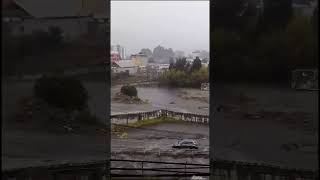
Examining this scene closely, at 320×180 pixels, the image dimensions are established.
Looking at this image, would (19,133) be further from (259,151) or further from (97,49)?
(259,151)

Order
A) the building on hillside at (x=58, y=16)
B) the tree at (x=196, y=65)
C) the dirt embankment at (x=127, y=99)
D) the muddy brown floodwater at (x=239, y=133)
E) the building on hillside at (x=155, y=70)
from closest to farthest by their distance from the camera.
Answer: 1. the building on hillside at (x=58, y=16)
2. the muddy brown floodwater at (x=239, y=133)
3. the tree at (x=196, y=65)
4. the dirt embankment at (x=127, y=99)
5. the building on hillside at (x=155, y=70)

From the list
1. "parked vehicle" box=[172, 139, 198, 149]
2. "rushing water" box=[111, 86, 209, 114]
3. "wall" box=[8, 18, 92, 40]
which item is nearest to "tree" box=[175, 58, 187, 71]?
"rushing water" box=[111, 86, 209, 114]

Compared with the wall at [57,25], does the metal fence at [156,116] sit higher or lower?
lower

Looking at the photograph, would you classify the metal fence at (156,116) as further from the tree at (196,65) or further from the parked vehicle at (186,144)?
the tree at (196,65)

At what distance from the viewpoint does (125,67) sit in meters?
4.99

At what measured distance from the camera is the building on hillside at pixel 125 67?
488 centimetres

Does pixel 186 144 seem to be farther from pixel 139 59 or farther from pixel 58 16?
pixel 58 16

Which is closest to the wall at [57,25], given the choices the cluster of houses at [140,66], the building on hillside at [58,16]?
the building on hillside at [58,16]

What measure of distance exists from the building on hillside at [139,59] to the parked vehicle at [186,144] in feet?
3.43

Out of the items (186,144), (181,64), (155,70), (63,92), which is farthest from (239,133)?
(155,70)

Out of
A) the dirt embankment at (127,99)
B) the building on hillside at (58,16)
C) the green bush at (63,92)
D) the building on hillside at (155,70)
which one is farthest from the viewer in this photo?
the building on hillside at (155,70)

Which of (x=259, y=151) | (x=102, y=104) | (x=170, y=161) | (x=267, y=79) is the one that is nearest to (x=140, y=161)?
(x=170, y=161)

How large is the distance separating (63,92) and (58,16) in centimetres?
67

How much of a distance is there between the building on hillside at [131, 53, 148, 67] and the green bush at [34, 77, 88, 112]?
55.1 inches
